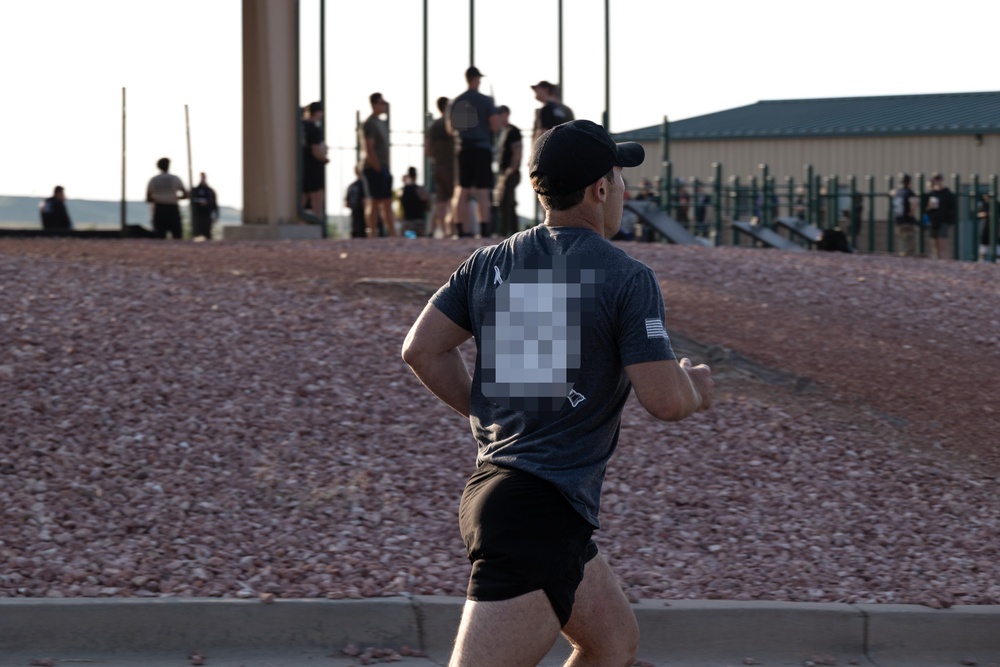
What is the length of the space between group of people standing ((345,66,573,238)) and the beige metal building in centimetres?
2152

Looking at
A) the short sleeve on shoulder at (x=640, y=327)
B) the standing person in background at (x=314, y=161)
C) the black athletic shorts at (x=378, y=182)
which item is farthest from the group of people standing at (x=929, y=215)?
the short sleeve on shoulder at (x=640, y=327)

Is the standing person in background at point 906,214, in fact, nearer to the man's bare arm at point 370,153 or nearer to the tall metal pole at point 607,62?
the tall metal pole at point 607,62

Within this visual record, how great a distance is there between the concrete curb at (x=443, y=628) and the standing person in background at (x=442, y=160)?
11101 mm

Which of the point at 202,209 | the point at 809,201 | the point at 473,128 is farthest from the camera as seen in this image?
the point at 809,201

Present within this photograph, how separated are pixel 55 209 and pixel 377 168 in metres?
6.74

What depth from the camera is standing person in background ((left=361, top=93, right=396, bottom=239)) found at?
53.2ft

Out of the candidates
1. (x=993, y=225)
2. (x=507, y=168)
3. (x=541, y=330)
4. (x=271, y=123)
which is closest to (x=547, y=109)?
(x=507, y=168)

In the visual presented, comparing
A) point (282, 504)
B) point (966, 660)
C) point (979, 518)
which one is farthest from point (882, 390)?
point (282, 504)

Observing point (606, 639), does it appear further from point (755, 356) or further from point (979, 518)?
Answer: point (755, 356)

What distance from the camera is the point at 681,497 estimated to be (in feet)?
23.7

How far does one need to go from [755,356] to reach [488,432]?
252 inches

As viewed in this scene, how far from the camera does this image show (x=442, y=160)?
1692 cm

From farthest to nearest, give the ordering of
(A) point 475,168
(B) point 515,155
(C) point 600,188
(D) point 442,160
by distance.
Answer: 1. (D) point 442,160
2. (B) point 515,155
3. (A) point 475,168
4. (C) point 600,188

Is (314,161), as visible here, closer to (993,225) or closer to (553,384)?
(993,225)
